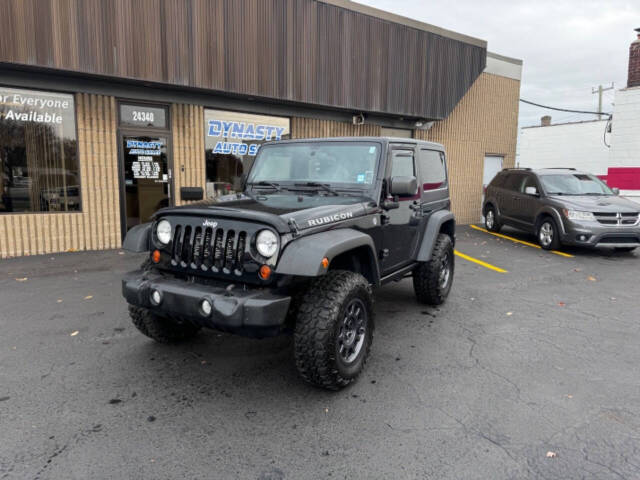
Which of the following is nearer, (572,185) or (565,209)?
(565,209)

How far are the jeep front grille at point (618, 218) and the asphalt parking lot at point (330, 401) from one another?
13.2ft

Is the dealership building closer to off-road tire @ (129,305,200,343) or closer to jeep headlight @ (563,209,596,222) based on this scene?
off-road tire @ (129,305,200,343)

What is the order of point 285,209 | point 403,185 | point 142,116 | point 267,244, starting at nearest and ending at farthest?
1. point 267,244
2. point 285,209
3. point 403,185
4. point 142,116

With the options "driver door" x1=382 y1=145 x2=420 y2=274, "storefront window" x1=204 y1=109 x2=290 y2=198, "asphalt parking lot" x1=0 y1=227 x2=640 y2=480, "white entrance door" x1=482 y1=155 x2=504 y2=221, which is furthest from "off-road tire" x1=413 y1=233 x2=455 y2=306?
"white entrance door" x1=482 y1=155 x2=504 y2=221

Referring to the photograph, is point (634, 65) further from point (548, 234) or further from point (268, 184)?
point (268, 184)

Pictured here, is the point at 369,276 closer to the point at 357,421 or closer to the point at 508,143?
the point at 357,421

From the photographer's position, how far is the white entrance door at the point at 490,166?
1514 centimetres

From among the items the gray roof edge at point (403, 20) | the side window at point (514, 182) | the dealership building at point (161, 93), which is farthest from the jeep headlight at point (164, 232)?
the side window at point (514, 182)

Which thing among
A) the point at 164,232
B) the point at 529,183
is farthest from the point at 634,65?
the point at 164,232

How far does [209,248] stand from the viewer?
3303mm

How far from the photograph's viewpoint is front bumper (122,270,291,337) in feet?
9.57

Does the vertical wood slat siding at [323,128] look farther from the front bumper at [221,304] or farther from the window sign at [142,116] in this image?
the front bumper at [221,304]

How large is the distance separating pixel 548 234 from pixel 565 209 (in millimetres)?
705

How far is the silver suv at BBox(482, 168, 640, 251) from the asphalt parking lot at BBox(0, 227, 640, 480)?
12.8ft
